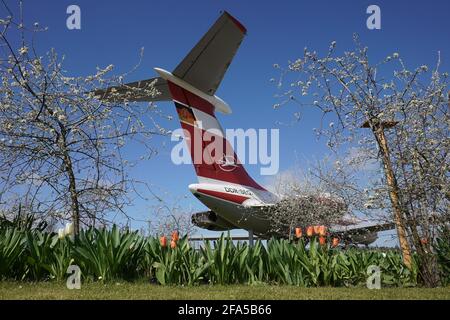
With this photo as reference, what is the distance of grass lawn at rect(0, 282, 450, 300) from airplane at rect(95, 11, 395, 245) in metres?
6.75

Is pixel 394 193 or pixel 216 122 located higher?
pixel 216 122

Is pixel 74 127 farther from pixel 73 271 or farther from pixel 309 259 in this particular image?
pixel 309 259

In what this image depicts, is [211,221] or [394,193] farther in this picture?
[211,221]

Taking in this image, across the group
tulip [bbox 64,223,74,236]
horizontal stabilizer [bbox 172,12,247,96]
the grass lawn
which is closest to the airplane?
horizontal stabilizer [bbox 172,12,247,96]

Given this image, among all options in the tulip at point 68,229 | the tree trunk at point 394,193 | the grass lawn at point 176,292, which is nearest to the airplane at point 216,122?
the tree trunk at point 394,193

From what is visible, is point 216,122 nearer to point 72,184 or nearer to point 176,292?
point 72,184

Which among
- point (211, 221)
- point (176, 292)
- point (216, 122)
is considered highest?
point (216, 122)

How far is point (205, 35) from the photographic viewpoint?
14812mm

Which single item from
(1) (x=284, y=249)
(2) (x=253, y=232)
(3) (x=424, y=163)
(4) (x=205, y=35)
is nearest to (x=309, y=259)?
(1) (x=284, y=249)

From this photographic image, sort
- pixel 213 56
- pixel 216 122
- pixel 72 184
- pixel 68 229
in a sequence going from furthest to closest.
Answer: pixel 216 122, pixel 213 56, pixel 72 184, pixel 68 229

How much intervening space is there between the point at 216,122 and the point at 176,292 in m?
17.0

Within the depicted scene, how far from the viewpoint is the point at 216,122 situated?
2192 cm

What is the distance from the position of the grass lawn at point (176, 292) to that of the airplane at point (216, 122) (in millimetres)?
6750

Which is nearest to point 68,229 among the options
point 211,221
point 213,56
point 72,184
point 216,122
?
point 72,184
